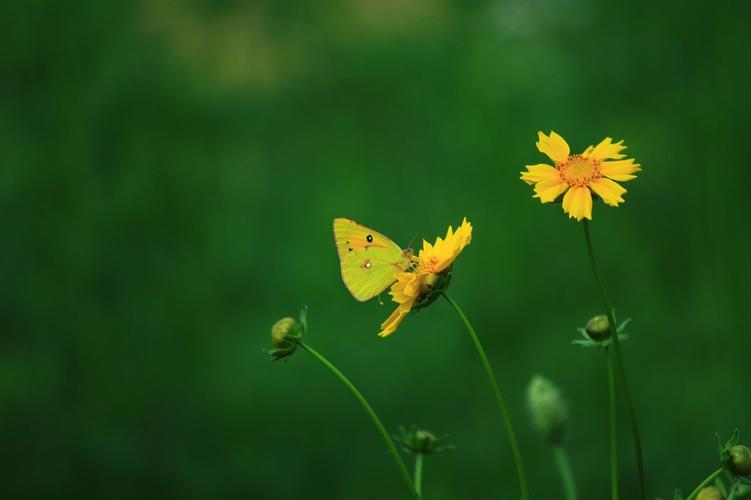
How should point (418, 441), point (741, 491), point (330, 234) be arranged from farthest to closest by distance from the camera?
point (330, 234)
point (418, 441)
point (741, 491)

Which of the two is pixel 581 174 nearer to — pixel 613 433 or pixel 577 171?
pixel 577 171

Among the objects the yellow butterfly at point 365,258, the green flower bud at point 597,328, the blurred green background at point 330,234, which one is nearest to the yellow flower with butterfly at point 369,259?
the yellow butterfly at point 365,258

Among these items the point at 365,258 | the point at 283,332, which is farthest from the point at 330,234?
the point at 283,332

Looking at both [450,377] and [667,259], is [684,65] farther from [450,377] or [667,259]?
[450,377]

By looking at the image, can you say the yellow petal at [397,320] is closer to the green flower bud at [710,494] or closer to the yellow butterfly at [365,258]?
the yellow butterfly at [365,258]

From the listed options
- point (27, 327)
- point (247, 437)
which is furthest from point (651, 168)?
point (27, 327)

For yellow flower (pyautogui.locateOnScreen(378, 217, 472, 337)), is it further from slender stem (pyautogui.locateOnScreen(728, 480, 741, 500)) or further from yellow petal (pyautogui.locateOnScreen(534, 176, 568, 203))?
slender stem (pyautogui.locateOnScreen(728, 480, 741, 500))

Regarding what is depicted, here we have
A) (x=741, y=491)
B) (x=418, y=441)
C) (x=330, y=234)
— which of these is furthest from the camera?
(x=330, y=234)

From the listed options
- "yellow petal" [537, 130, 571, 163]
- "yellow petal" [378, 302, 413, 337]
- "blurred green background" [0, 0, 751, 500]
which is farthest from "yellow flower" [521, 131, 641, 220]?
"blurred green background" [0, 0, 751, 500]
